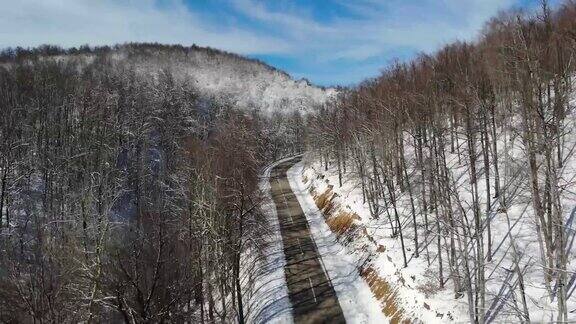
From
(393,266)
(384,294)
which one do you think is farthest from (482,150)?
(384,294)

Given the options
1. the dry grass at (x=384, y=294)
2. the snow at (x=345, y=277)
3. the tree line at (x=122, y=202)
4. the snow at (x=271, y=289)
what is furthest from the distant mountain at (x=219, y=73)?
the dry grass at (x=384, y=294)

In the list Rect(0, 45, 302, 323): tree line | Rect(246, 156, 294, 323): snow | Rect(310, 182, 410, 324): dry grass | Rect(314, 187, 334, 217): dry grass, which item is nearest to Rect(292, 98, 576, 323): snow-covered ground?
Rect(310, 182, 410, 324): dry grass

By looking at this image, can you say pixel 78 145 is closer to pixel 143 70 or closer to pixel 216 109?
pixel 216 109

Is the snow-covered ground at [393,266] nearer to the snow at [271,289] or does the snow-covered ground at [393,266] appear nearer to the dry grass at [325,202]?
the dry grass at [325,202]

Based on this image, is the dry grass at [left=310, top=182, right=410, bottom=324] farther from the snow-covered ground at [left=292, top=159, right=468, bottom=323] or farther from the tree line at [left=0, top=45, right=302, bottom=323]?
the tree line at [left=0, top=45, right=302, bottom=323]

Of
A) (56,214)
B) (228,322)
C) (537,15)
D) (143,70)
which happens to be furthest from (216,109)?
(537,15)
